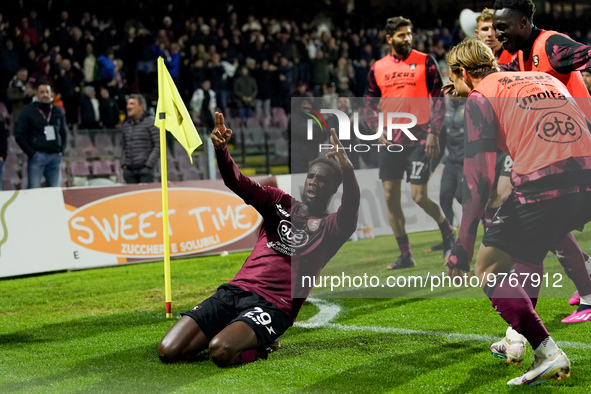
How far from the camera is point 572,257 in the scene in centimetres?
476

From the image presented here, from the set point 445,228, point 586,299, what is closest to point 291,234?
point 586,299

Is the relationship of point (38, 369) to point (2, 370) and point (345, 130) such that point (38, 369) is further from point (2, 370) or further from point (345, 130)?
point (345, 130)

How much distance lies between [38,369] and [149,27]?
1434 cm

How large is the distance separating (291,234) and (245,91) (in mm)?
11788

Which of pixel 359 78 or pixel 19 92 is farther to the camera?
pixel 359 78

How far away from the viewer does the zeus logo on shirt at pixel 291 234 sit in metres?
4.87

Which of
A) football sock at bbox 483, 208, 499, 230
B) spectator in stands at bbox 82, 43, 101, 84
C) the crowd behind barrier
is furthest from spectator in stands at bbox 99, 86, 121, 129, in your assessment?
football sock at bbox 483, 208, 499, 230

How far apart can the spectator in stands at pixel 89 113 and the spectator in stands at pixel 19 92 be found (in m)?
1.04

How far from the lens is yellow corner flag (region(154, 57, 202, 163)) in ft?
→ 19.4

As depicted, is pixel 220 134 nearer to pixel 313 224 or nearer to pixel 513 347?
pixel 313 224

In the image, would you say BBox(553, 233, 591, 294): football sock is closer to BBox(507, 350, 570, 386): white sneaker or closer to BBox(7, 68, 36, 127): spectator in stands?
BBox(507, 350, 570, 386): white sneaker

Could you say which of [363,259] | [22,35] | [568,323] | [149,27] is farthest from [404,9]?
[568,323]

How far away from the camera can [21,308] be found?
6.67m

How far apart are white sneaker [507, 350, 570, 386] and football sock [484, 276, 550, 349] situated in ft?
0.31
